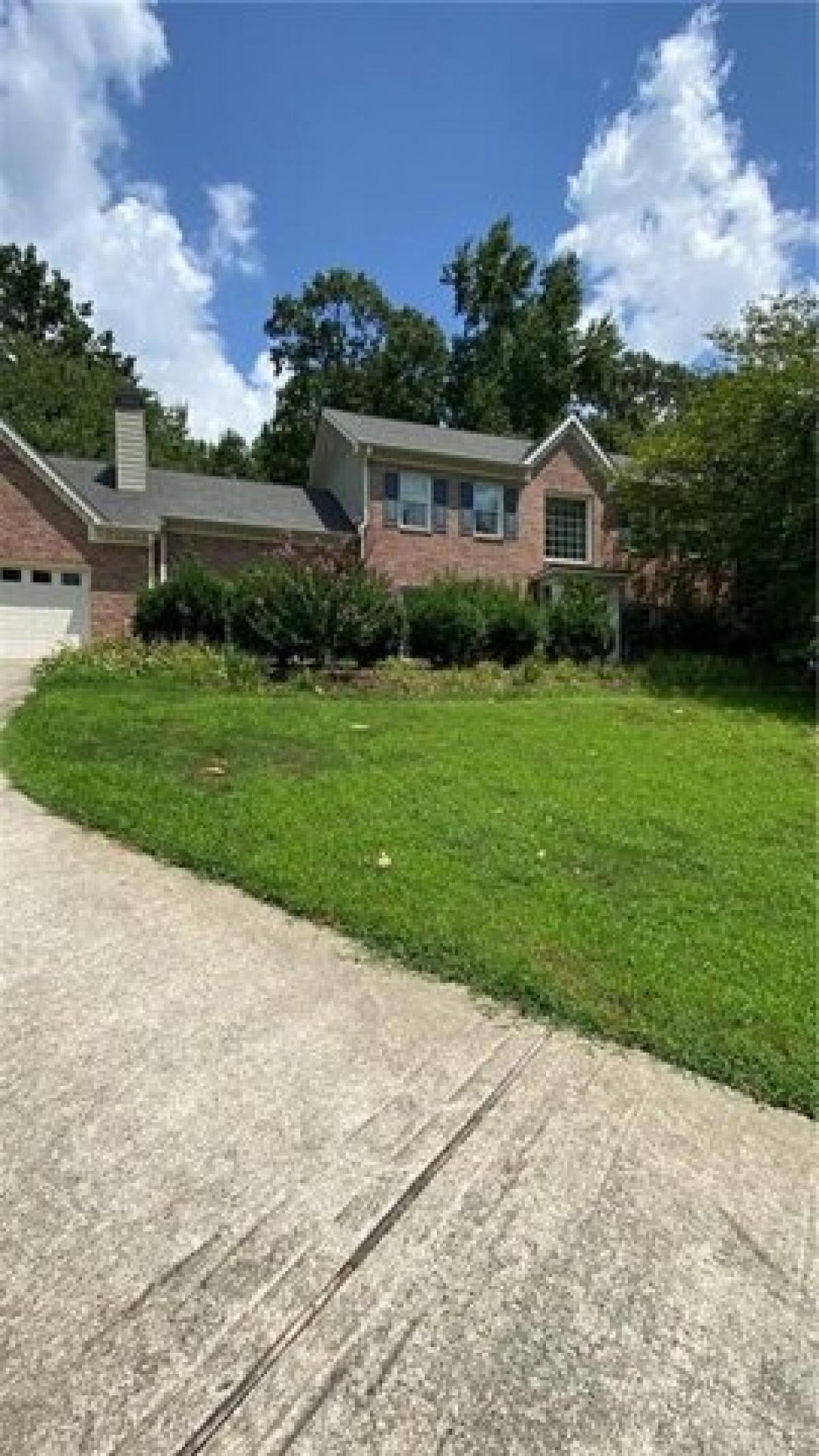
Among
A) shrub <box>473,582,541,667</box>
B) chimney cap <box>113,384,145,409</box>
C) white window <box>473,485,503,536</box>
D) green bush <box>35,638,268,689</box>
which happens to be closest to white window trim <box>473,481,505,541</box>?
white window <box>473,485,503,536</box>

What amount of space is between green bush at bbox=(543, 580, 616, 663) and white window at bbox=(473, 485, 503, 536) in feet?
15.7

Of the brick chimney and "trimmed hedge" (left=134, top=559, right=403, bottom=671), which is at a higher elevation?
A: the brick chimney

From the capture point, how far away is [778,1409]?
6.57 feet

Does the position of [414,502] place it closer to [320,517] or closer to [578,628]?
[320,517]

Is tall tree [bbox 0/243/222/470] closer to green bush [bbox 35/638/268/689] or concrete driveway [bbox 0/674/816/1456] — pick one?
green bush [bbox 35/638/268/689]

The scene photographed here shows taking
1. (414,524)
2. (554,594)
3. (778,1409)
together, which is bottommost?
(778,1409)

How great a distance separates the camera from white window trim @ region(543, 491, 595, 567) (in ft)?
A: 77.4

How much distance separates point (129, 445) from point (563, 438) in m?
11.1

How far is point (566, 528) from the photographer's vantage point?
79.1 ft

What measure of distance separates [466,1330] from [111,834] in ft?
13.8

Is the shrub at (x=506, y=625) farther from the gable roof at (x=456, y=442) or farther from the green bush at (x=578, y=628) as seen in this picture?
the gable roof at (x=456, y=442)

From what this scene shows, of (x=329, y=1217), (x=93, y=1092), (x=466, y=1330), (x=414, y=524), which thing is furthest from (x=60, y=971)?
(x=414, y=524)

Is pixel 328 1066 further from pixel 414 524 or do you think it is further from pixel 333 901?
pixel 414 524

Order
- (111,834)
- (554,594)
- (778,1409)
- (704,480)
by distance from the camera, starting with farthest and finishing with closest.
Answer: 1. (554,594)
2. (704,480)
3. (111,834)
4. (778,1409)
